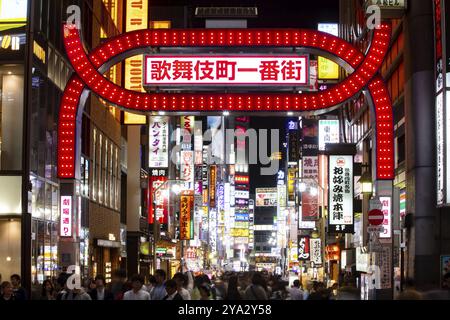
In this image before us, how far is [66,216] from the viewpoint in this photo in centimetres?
1938

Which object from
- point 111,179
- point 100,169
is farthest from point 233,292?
point 111,179

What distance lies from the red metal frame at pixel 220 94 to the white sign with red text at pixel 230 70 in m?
0.36

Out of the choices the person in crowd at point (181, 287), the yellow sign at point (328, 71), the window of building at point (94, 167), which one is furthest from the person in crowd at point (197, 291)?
the yellow sign at point (328, 71)

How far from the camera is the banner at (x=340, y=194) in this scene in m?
40.8

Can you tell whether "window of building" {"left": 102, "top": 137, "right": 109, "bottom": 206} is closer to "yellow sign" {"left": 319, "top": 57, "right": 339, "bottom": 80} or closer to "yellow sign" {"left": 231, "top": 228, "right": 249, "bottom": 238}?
"yellow sign" {"left": 319, "top": 57, "right": 339, "bottom": 80}

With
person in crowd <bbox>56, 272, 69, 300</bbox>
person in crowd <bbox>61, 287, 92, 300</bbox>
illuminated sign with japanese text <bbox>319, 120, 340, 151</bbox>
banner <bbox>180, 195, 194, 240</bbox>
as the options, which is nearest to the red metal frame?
person in crowd <bbox>56, 272, 69, 300</bbox>

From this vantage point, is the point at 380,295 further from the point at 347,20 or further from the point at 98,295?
the point at 347,20

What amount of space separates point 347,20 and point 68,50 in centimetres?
3544

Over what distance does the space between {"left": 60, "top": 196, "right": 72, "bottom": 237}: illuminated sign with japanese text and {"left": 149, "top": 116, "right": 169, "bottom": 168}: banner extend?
4019 cm

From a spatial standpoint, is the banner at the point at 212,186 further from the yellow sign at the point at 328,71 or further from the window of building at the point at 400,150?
the window of building at the point at 400,150

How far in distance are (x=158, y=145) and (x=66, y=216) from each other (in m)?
41.6

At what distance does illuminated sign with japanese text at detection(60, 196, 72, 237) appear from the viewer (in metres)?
19.4

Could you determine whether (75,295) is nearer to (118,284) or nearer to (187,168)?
(118,284)

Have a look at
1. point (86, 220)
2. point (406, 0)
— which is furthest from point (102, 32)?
point (406, 0)
